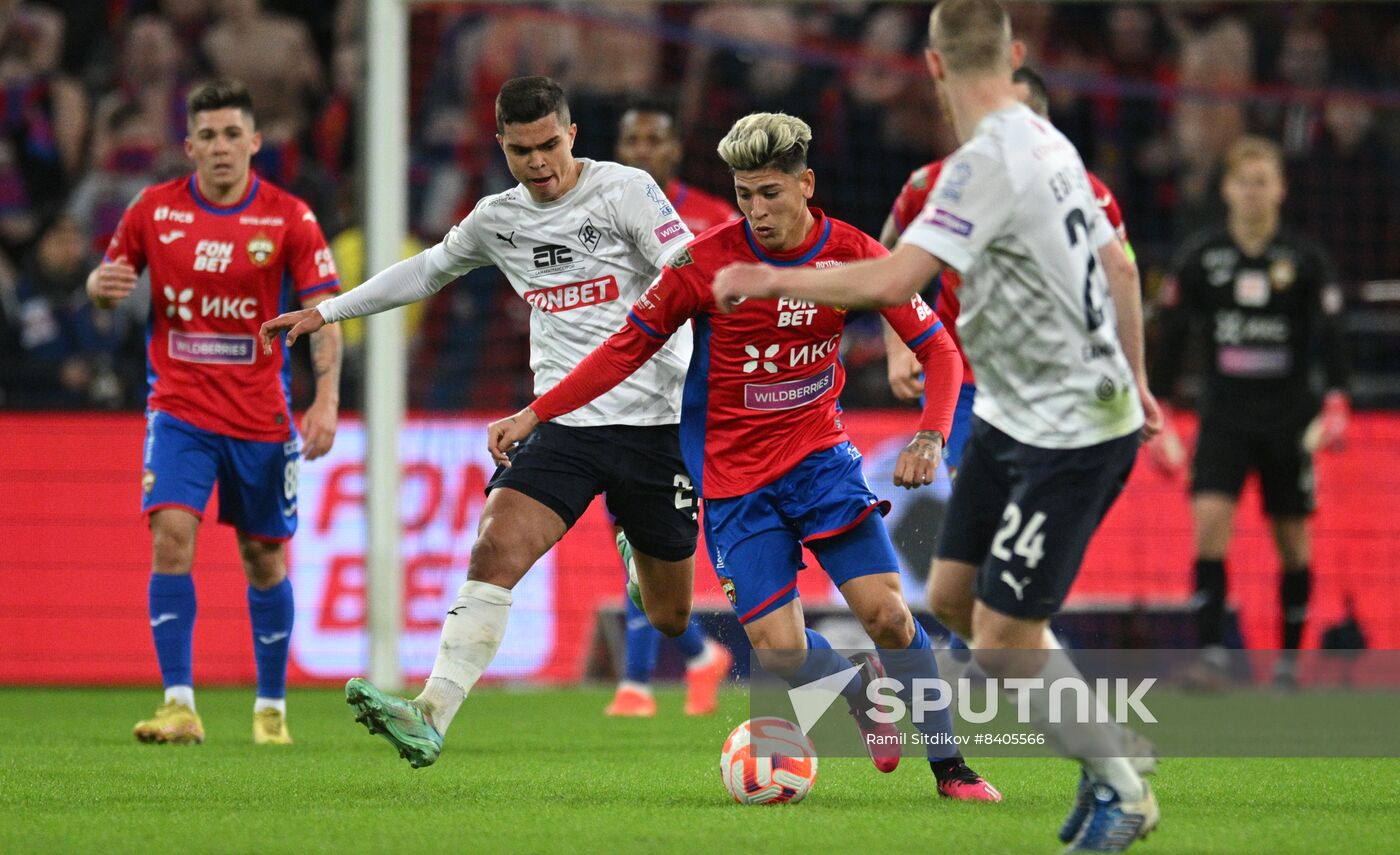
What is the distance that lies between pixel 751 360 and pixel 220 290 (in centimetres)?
260

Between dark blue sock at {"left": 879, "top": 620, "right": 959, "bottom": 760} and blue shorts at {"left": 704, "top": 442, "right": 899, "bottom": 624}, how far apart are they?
24 cm

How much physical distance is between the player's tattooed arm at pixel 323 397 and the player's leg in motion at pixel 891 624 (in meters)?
2.34

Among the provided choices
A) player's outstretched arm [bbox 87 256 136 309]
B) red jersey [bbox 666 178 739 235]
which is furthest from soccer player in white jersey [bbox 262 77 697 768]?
red jersey [bbox 666 178 739 235]

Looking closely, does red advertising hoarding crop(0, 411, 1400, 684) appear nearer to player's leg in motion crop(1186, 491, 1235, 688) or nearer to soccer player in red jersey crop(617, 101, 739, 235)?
player's leg in motion crop(1186, 491, 1235, 688)

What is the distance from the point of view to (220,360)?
7293 millimetres

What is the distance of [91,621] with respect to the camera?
10.4 m

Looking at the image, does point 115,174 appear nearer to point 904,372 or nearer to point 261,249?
point 261,249

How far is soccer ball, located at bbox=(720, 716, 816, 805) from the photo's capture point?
17.6ft

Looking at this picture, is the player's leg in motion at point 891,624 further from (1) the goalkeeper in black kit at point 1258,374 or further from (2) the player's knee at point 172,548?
(1) the goalkeeper in black kit at point 1258,374

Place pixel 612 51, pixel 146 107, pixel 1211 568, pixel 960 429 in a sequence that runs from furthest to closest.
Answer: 1. pixel 146 107
2. pixel 612 51
3. pixel 1211 568
4. pixel 960 429

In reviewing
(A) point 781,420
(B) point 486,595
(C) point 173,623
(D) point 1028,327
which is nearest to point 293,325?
(B) point 486,595

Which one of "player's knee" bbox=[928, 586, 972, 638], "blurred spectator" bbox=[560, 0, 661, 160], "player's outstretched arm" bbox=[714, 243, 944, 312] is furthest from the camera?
"blurred spectator" bbox=[560, 0, 661, 160]

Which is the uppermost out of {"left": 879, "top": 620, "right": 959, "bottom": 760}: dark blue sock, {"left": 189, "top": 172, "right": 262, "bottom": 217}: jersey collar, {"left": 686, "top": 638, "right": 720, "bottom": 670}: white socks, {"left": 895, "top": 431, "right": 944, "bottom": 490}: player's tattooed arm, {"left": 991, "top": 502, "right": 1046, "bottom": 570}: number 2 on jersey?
{"left": 189, "top": 172, "right": 262, "bottom": 217}: jersey collar

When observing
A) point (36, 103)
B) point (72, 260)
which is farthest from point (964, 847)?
point (36, 103)
